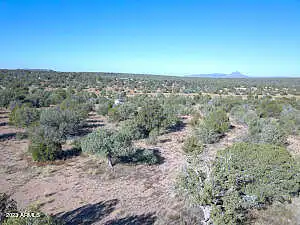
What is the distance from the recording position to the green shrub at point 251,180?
294 inches

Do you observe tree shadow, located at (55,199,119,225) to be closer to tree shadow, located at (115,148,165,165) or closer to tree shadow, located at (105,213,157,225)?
tree shadow, located at (105,213,157,225)

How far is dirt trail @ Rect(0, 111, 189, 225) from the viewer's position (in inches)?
372

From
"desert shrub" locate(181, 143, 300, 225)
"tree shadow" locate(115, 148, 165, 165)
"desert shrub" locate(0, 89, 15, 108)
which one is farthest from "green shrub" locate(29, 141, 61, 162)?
"desert shrub" locate(0, 89, 15, 108)

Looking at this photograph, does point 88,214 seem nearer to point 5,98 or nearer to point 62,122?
point 62,122

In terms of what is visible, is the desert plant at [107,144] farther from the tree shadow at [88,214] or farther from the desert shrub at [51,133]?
the tree shadow at [88,214]

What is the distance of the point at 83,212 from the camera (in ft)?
31.3

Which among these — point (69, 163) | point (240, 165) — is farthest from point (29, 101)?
point (240, 165)

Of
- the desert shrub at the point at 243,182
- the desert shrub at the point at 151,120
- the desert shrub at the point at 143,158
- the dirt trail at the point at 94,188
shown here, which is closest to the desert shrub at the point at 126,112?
the desert shrub at the point at 151,120

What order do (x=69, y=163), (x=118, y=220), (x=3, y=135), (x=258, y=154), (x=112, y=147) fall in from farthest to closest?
(x=3, y=135) → (x=69, y=163) → (x=112, y=147) → (x=258, y=154) → (x=118, y=220)

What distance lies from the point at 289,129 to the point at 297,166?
14138 mm

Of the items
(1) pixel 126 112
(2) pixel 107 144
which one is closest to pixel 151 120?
(1) pixel 126 112

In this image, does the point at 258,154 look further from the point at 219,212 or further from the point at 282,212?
the point at 219,212

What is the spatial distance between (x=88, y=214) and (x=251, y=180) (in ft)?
25.2

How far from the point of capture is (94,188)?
38.2 ft
